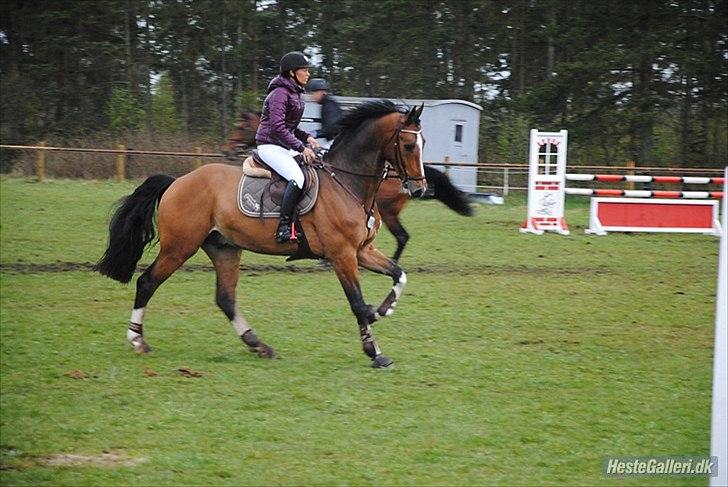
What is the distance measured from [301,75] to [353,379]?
2.56m

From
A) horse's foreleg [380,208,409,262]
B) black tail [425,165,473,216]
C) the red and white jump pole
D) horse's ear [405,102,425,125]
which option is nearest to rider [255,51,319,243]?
horse's ear [405,102,425,125]

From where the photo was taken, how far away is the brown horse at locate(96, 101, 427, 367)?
25.0 feet

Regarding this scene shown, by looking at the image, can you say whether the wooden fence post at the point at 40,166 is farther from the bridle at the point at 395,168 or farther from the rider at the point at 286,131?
the bridle at the point at 395,168

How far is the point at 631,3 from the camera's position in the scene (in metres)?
30.9

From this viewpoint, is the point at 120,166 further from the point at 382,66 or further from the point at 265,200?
the point at 265,200

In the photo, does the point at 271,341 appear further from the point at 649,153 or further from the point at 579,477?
the point at 649,153

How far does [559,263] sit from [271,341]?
6900mm

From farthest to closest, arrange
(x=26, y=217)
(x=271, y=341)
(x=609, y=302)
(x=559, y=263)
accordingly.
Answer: (x=26, y=217), (x=559, y=263), (x=609, y=302), (x=271, y=341)

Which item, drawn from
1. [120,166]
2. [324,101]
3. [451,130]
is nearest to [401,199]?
[324,101]

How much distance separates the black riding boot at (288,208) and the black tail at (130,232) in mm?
1179

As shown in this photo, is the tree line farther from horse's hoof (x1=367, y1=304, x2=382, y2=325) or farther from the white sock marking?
the white sock marking

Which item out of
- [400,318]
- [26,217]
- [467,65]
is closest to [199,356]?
[400,318]

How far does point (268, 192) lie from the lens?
25.5 feet

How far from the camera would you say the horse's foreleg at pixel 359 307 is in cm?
724
